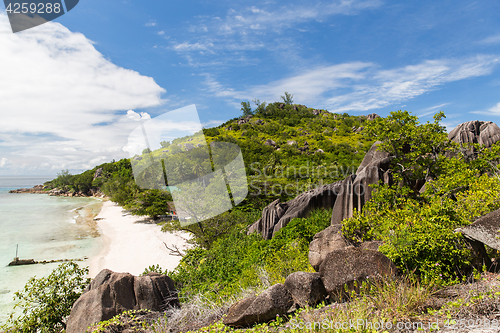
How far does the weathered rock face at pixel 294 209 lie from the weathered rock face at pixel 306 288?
7.34 m

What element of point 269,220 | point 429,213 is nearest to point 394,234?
point 429,213

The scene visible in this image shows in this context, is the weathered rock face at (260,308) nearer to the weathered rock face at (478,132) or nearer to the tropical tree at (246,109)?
the weathered rock face at (478,132)

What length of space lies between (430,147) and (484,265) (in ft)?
21.0

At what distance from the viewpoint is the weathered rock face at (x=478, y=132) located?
1464 centimetres

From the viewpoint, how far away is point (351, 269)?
181 inches

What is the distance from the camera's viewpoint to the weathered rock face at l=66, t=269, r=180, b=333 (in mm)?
5180

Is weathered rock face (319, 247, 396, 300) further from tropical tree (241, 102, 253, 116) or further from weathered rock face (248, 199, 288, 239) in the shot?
tropical tree (241, 102, 253, 116)

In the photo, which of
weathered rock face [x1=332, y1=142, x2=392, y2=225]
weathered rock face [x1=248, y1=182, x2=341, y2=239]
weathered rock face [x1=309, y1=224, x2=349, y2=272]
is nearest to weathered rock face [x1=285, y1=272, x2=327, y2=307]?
weathered rock face [x1=309, y1=224, x2=349, y2=272]

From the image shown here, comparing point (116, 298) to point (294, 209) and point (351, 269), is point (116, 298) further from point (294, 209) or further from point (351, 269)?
point (294, 209)

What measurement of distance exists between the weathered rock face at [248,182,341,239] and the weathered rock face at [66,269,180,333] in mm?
7104

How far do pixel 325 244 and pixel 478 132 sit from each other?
1507 cm

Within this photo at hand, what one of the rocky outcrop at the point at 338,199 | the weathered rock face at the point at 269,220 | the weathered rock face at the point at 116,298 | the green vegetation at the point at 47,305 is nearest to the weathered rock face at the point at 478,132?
the rocky outcrop at the point at 338,199

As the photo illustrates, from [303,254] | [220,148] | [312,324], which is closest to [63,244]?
[220,148]

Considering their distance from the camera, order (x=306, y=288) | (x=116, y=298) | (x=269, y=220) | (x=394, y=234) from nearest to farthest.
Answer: (x=306, y=288) → (x=116, y=298) → (x=394, y=234) → (x=269, y=220)
